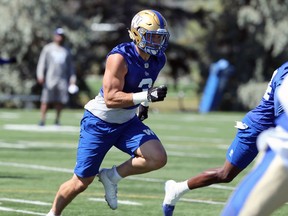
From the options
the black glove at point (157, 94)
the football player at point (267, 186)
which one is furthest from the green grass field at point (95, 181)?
the football player at point (267, 186)

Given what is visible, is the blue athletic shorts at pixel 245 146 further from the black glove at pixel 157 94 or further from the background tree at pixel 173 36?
the background tree at pixel 173 36

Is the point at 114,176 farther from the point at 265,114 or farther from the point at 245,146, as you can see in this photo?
the point at 265,114

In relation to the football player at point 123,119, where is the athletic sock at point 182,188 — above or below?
below

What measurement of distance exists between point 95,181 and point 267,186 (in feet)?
21.8

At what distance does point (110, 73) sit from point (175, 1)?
56.6 m

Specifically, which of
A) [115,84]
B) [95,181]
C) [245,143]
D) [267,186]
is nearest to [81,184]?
[115,84]

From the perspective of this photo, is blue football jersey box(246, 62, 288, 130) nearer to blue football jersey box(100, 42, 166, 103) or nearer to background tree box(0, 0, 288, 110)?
blue football jersey box(100, 42, 166, 103)

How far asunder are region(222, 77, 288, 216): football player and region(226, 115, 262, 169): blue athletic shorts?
2.93m

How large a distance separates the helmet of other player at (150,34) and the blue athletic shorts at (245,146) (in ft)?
3.28

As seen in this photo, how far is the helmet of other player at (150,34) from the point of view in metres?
8.30

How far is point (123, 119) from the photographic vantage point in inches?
Result: 332

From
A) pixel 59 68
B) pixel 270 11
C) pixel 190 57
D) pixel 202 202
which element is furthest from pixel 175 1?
pixel 202 202

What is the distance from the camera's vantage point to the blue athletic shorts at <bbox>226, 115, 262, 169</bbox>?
845cm

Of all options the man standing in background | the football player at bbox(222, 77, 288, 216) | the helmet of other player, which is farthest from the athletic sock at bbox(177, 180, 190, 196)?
the man standing in background
